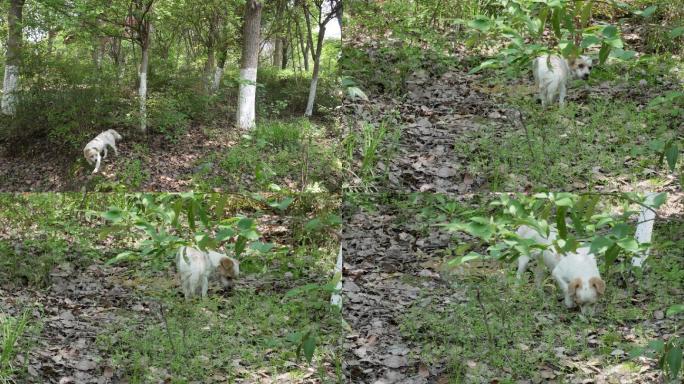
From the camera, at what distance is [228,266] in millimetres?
2959

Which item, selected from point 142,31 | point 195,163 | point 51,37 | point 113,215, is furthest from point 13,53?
point 113,215

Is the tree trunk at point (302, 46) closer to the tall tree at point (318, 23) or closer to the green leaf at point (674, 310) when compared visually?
the tall tree at point (318, 23)

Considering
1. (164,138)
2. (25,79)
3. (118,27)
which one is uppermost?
(118,27)

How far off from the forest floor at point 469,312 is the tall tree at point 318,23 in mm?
610

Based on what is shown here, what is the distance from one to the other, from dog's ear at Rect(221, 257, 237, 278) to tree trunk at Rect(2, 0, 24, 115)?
1527 mm

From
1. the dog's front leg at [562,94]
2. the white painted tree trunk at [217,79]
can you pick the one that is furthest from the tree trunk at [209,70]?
the dog's front leg at [562,94]

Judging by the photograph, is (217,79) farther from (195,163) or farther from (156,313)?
(156,313)

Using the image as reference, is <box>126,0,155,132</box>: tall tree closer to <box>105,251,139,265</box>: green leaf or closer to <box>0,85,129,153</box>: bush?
<box>0,85,129,153</box>: bush

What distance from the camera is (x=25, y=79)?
12.1ft

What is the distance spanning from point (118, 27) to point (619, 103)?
2330 mm

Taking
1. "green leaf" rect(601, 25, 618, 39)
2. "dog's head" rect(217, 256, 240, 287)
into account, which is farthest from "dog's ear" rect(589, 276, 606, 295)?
"dog's head" rect(217, 256, 240, 287)

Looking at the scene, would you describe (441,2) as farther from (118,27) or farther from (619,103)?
(118,27)

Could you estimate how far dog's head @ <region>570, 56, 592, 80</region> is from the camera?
8.40ft

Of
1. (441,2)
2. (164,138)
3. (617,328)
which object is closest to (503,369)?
(617,328)
